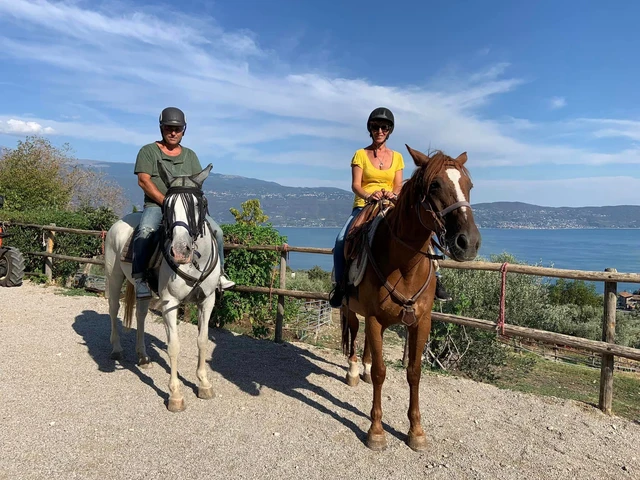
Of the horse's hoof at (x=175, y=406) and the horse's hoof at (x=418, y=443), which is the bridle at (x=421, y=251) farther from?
the horse's hoof at (x=175, y=406)

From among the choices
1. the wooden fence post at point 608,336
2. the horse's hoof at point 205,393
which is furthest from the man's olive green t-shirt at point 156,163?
the wooden fence post at point 608,336

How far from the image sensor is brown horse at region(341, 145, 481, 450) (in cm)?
252

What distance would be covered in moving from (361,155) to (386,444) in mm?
2704

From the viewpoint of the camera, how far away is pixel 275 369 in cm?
542

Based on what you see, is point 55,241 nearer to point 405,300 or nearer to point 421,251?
point 405,300

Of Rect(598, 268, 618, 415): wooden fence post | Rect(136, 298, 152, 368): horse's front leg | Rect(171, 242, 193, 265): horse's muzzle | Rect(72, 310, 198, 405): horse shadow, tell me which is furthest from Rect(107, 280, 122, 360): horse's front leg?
Rect(598, 268, 618, 415): wooden fence post

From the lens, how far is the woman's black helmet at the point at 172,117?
4.28m

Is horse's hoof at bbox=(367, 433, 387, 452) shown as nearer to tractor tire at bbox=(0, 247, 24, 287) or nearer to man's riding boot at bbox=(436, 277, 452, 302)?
man's riding boot at bbox=(436, 277, 452, 302)

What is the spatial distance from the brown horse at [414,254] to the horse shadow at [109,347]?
2388mm

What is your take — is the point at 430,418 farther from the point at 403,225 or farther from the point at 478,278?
the point at 478,278

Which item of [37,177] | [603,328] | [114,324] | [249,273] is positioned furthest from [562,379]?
[37,177]

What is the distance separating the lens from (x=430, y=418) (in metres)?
4.09

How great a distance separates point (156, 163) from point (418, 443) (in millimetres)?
3737

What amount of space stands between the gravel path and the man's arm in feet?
6.94
